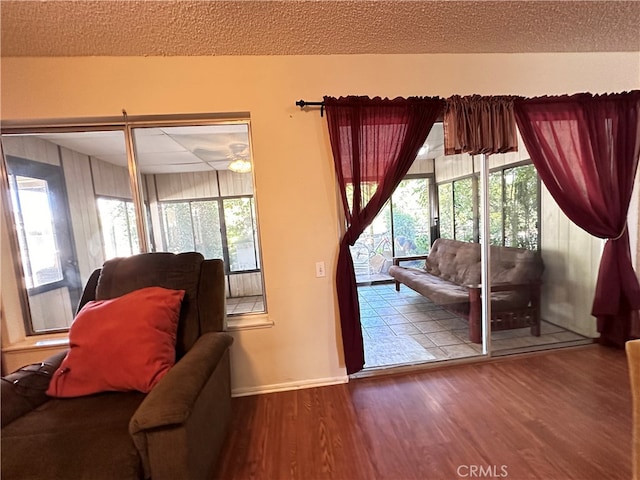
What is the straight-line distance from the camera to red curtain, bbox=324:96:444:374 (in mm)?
1985

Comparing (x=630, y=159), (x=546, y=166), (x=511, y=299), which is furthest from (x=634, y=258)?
(x=546, y=166)

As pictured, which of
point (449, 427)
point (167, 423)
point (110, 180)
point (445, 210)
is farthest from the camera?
point (445, 210)

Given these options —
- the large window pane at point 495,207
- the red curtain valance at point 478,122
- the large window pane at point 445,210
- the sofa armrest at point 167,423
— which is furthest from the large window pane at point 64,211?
the large window pane at point 495,207

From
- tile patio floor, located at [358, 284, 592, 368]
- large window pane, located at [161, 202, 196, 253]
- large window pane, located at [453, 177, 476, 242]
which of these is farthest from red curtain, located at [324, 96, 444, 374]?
large window pane, located at [161, 202, 196, 253]

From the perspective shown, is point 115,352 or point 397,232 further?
point 397,232

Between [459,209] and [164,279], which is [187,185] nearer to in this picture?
[164,279]

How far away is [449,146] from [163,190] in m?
2.33

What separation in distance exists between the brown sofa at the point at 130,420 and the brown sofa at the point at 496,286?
1846 mm

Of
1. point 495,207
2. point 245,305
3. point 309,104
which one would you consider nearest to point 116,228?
point 245,305

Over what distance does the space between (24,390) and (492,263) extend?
310 centimetres

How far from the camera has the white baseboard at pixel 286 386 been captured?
2.12 meters

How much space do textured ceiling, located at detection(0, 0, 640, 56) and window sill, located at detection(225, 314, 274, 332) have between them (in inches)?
74.3

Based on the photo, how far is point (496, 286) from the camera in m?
2.49

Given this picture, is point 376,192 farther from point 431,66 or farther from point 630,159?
point 630,159
